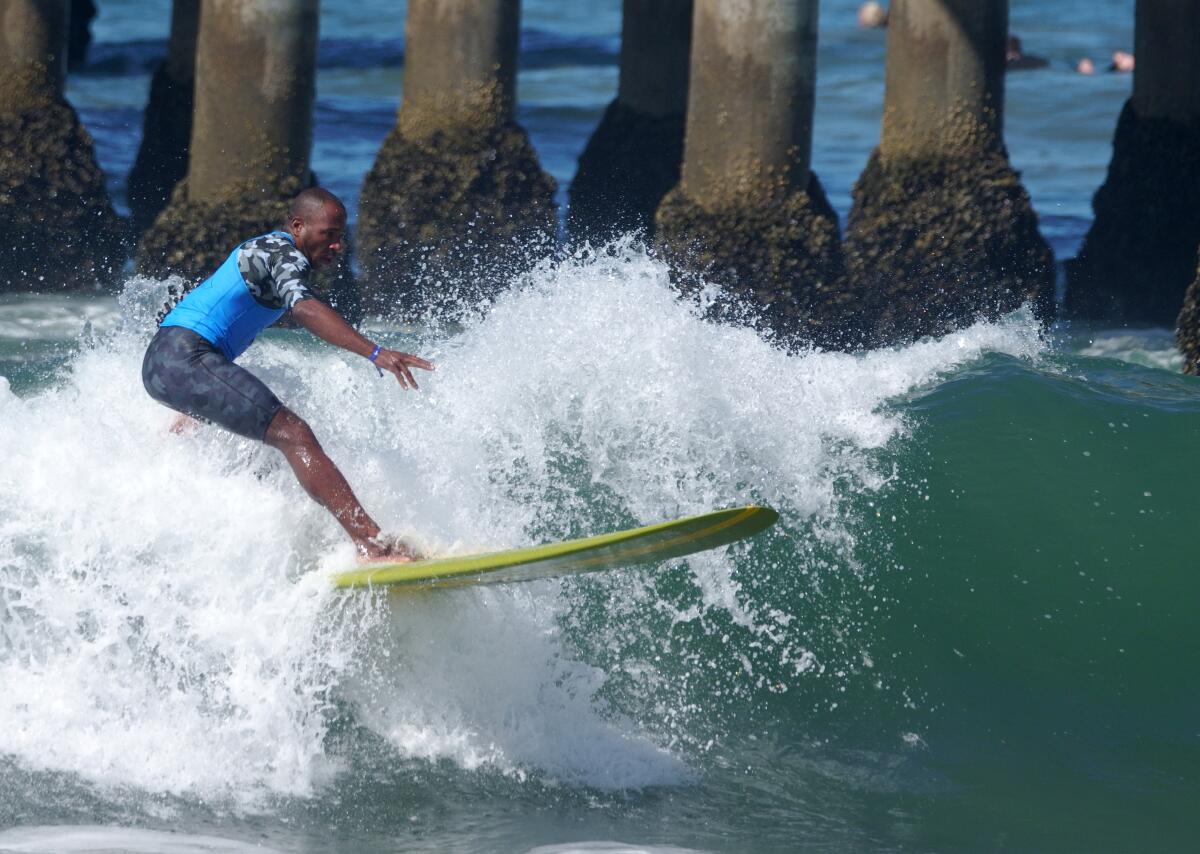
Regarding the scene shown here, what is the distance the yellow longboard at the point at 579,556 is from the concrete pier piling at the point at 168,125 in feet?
38.4

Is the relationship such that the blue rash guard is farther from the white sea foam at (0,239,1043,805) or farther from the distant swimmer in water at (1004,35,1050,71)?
the distant swimmer in water at (1004,35,1050,71)

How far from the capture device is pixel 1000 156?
13594 mm

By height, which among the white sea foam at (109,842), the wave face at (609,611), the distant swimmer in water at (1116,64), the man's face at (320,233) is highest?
the distant swimmer in water at (1116,64)

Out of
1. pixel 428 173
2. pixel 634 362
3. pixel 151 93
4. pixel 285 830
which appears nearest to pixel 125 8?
pixel 151 93

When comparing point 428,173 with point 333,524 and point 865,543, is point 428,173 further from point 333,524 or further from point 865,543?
point 333,524

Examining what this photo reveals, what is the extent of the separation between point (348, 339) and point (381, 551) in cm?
91

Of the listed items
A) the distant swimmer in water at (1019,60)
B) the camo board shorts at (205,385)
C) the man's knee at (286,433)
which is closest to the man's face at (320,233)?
the camo board shorts at (205,385)

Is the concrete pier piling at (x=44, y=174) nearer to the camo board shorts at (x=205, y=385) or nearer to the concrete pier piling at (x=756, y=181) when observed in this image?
the concrete pier piling at (x=756, y=181)

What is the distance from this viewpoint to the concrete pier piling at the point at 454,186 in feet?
44.7

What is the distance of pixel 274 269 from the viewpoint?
6.66 meters

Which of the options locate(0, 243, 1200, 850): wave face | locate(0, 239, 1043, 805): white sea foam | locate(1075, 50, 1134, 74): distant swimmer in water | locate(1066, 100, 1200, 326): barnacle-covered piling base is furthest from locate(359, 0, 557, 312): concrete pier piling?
locate(1075, 50, 1134, 74): distant swimmer in water

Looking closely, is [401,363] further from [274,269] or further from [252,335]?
[252,335]

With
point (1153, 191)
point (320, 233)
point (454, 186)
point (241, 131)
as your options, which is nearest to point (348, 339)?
point (320, 233)

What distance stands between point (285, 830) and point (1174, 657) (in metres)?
4.40
